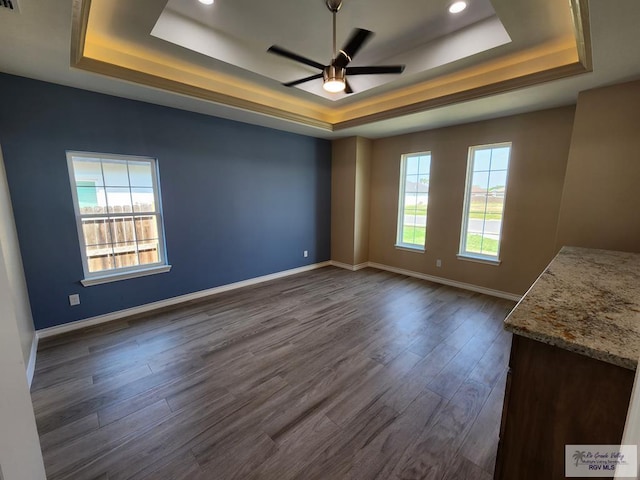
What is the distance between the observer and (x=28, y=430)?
895mm

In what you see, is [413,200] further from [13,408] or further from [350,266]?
[13,408]

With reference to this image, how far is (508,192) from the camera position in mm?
3771

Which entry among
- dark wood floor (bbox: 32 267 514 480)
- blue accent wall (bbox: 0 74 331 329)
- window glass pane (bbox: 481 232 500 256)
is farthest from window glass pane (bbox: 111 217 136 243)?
window glass pane (bbox: 481 232 500 256)

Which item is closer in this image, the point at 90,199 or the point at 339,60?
the point at 339,60

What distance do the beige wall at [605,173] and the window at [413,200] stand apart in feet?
6.57

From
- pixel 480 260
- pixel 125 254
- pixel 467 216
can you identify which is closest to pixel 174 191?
pixel 125 254

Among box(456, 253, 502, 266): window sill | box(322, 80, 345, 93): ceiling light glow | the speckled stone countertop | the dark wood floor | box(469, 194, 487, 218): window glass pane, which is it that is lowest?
the dark wood floor

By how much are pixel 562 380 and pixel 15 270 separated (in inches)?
148

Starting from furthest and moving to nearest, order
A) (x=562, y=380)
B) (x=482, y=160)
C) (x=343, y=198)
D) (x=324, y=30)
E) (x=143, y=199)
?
(x=343, y=198)
(x=482, y=160)
(x=143, y=199)
(x=324, y=30)
(x=562, y=380)

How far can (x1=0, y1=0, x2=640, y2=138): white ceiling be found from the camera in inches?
66.7

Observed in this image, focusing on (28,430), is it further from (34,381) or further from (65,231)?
(65,231)

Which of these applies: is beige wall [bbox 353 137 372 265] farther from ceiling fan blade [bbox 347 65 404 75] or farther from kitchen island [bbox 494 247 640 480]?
kitchen island [bbox 494 247 640 480]

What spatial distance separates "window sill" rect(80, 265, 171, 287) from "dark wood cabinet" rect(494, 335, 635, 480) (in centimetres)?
378

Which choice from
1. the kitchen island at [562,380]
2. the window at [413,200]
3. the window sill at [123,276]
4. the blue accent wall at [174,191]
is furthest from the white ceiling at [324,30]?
the window sill at [123,276]
